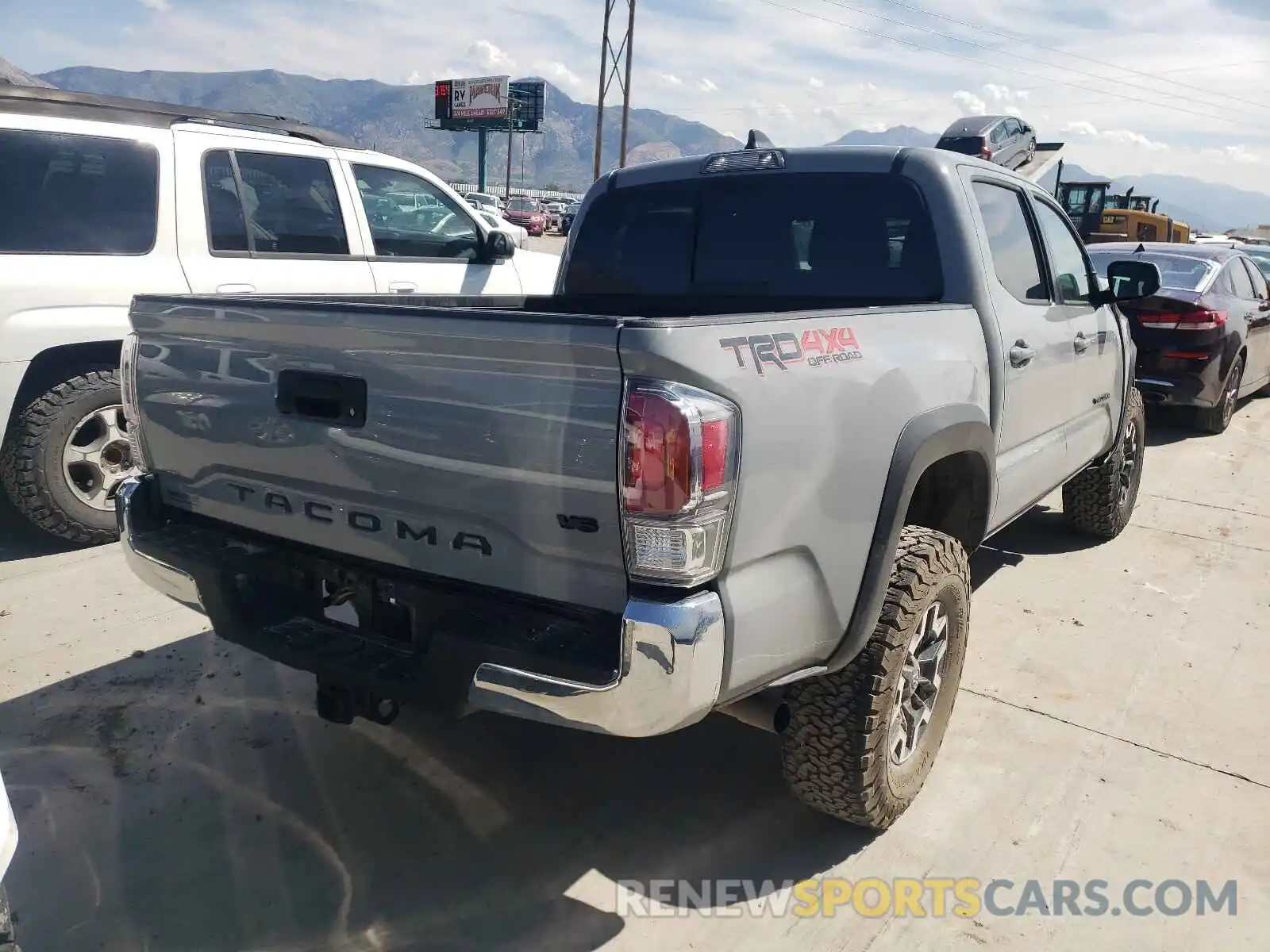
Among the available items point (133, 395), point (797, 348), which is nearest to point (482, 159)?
point (133, 395)

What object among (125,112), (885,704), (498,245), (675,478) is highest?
(125,112)

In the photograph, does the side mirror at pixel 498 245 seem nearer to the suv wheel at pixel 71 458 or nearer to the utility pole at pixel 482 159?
the suv wheel at pixel 71 458

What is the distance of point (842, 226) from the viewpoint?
3455 mm

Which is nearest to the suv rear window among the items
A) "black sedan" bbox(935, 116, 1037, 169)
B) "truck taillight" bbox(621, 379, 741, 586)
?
"truck taillight" bbox(621, 379, 741, 586)

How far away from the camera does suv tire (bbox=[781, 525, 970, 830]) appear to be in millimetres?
2570

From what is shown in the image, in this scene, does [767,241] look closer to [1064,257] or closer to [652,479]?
[1064,257]

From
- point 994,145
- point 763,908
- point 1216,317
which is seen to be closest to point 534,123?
point 994,145

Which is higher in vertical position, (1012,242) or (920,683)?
(1012,242)

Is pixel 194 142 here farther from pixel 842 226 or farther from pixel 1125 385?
pixel 1125 385

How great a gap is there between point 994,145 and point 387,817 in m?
17.2

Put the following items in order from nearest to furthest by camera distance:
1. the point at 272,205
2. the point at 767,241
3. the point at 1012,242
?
the point at 767,241, the point at 1012,242, the point at 272,205

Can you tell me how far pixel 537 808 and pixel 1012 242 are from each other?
8.83ft

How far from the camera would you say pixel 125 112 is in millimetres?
4988

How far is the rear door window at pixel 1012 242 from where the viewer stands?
3.52m
